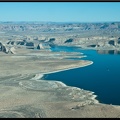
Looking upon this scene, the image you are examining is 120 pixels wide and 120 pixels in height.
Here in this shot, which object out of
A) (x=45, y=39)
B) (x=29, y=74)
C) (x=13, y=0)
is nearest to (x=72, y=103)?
(x=29, y=74)

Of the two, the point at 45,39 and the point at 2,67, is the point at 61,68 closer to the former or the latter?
the point at 2,67

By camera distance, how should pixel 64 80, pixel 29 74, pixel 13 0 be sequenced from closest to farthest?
pixel 13 0 < pixel 64 80 < pixel 29 74

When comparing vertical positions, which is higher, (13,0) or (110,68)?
(13,0)

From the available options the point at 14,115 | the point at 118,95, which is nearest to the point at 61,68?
the point at 118,95

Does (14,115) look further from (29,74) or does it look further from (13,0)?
(29,74)

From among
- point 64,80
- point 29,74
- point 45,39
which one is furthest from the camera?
point 45,39

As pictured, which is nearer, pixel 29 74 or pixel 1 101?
pixel 1 101

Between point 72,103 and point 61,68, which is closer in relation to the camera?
point 72,103
